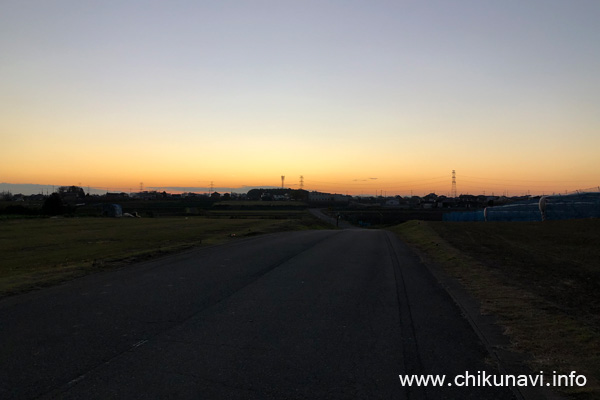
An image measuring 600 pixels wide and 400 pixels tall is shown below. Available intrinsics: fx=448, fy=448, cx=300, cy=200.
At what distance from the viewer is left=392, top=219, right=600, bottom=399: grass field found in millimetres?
6363

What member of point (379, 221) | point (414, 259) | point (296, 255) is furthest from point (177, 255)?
point (379, 221)

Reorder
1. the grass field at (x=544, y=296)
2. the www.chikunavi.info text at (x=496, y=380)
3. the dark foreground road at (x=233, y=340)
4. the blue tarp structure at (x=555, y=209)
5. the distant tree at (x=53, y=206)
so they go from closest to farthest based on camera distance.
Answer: the dark foreground road at (x=233, y=340) → the www.chikunavi.info text at (x=496, y=380) → the grass field at (x=544, y=296) → the blue tarp structure at (x=555, y=209) → the distant tree at (x=53, y=206)

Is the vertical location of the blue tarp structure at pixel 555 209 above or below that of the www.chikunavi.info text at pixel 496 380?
above

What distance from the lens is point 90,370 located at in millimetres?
5707

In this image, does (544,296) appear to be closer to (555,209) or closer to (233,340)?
(233,340)

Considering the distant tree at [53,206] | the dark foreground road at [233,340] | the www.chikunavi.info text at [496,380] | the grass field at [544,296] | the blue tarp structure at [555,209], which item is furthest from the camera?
the distant tree at [53,206]

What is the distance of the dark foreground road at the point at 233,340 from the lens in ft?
17.3

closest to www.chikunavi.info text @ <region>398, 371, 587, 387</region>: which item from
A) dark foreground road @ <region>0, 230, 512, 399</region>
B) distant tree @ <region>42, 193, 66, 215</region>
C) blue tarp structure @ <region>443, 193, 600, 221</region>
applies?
dark foreground road @ <region>0, 230, 512, 399</region>

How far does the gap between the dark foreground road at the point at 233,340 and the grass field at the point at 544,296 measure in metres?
0.92

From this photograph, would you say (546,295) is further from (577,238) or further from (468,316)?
Result: (577,238)

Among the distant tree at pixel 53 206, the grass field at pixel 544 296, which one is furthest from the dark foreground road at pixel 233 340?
the distant tree at pixel 53 206

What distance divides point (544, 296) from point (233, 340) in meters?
8.10

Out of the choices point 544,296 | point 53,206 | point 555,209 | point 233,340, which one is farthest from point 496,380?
point 53,206

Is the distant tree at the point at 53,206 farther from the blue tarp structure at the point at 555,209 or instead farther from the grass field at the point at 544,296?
the grass field at the point at 544,296
